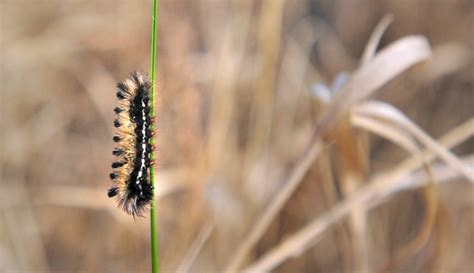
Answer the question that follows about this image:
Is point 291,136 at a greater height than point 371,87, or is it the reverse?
point 291,136

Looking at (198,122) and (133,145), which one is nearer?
(133,145)

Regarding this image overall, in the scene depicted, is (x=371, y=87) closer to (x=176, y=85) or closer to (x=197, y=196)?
(x=197, y=196)

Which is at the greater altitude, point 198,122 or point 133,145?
point 198,122

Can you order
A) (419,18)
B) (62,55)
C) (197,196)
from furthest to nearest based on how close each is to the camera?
(419,18) → (62,55) → (197,196)

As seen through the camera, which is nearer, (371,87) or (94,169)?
(371,87)

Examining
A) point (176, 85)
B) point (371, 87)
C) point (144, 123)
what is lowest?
point (144, 123)

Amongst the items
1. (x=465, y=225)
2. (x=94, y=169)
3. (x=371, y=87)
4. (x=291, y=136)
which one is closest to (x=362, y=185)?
(x=371, y=87)
